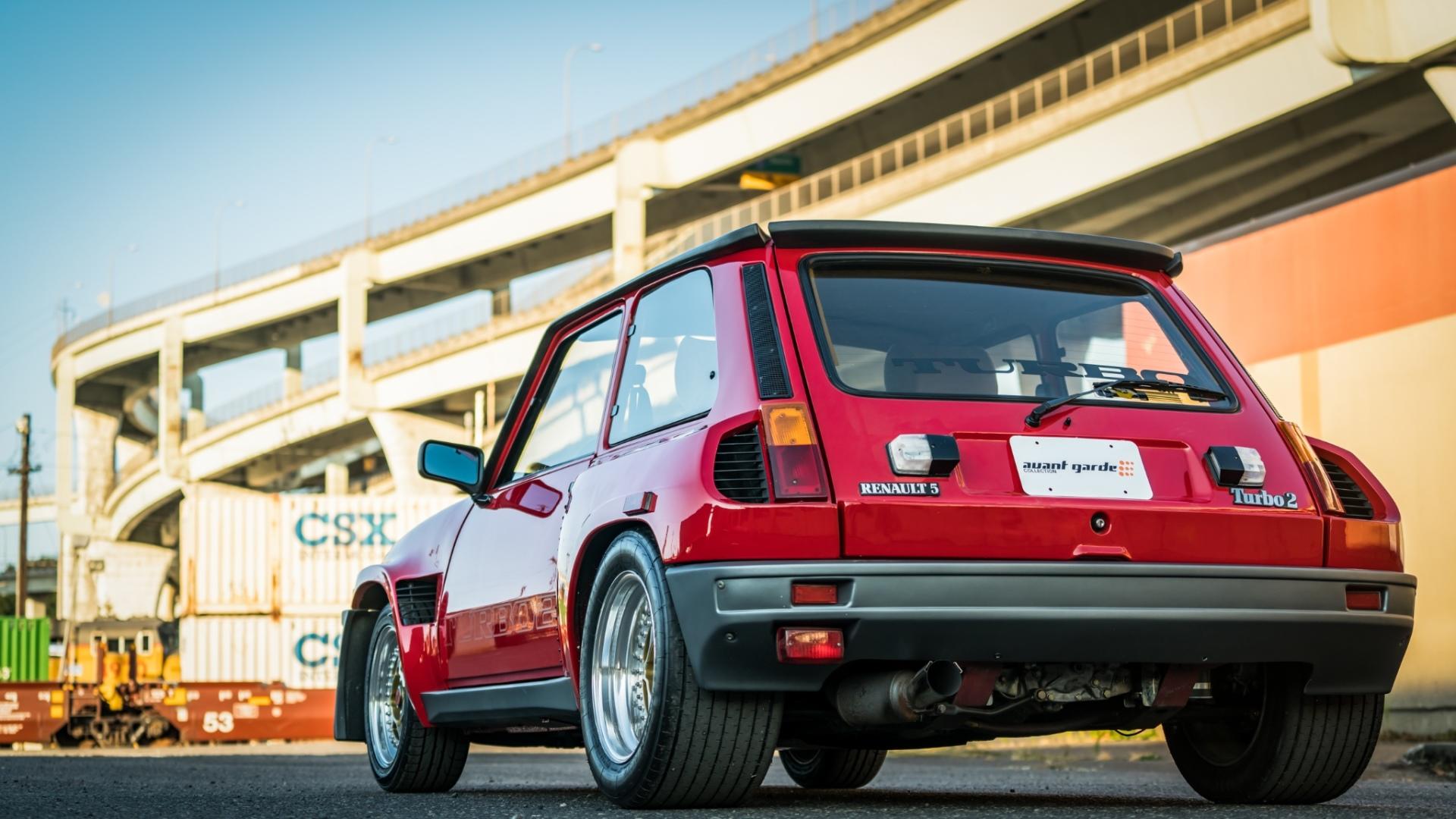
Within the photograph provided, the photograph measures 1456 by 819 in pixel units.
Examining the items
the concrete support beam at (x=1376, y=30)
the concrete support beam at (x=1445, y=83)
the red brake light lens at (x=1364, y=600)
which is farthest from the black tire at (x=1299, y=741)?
→ the concrete support beam at (x=1445, y=83)

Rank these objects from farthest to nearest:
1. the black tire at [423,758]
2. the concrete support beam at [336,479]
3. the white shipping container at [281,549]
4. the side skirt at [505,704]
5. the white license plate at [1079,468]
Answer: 1. the concrete support beam at [336,479]
2. the white shipping container at [281,549]
3. the black tire at [423,758]
4. the side skirt at [505,704]
5. the white license plate at [1079,468]

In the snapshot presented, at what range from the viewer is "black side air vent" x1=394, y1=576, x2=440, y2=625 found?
6316 millimetres

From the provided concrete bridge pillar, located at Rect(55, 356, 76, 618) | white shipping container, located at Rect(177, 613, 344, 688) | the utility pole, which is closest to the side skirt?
white shipping container, located at Rect(177, 613, 344, 688)

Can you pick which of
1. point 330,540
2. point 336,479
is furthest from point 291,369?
point 330,540

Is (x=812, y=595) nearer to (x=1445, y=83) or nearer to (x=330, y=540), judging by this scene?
(x=1445, y=83)

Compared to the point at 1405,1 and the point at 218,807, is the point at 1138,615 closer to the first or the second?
the point at 218,807

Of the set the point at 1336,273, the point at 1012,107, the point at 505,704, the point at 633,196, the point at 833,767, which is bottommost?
the point at 833,767

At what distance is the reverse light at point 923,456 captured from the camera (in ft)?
13.8

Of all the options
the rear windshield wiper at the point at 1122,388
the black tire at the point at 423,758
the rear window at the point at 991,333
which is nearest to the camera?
the rear windshield wiper at the point at 1122,388

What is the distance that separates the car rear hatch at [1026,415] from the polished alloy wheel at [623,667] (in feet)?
2.51

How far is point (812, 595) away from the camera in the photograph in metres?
4.06

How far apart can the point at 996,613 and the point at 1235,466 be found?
0.83 meters

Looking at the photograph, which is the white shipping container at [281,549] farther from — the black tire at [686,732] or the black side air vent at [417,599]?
the black tire at [686,732]

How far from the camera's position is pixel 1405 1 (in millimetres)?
19281
